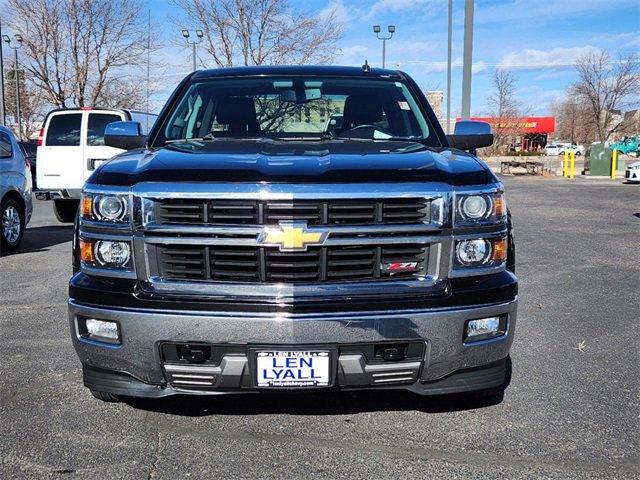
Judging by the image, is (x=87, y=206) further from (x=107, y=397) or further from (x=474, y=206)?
(x=474, y=206)

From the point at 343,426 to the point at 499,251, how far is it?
118 centimetres

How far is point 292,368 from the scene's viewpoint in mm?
3029

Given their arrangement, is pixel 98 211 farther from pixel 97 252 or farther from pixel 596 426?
pixel 596 426

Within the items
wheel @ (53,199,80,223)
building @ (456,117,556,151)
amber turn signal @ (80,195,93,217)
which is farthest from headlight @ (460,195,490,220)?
building @ (456,117,556,151)

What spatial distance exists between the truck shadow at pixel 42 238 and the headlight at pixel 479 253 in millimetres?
7662

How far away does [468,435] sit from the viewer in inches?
134

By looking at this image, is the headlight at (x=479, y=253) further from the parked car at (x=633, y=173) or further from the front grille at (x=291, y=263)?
the parked car at (x=633, y=173)

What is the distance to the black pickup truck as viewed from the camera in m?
3.00

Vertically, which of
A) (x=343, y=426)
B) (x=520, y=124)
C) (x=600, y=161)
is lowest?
(x=343, y=426)

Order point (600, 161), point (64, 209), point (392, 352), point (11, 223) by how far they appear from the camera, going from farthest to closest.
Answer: point (600, 161) < point (64, 209) < point (11, 223) < point (392, 352)

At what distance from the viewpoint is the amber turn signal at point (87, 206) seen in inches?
126

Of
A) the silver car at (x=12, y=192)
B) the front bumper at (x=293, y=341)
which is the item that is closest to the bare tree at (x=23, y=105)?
the silver car at (x=12, y=192)

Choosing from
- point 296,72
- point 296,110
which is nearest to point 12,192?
point 296,72

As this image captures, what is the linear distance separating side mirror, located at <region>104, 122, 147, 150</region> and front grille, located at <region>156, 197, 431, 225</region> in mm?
1616
